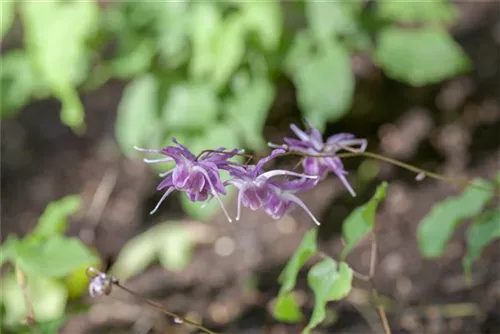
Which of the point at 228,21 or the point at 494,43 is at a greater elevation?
the point at 228,21

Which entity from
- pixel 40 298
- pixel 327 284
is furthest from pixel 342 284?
pixel 40 298

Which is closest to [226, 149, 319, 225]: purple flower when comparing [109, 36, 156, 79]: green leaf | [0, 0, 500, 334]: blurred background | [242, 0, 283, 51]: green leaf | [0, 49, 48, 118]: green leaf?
[0, 0, 500, 334]: blurred background

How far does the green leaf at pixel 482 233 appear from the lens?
1.40 metres

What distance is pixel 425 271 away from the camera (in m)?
1.92

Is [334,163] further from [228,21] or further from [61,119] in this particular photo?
[61,119]

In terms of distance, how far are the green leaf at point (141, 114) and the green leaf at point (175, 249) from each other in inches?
10.9

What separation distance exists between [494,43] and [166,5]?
115 centimetres

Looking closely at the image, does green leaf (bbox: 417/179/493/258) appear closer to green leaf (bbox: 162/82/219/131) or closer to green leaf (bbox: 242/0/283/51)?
green leaf (bbox: 242/0/283/51)

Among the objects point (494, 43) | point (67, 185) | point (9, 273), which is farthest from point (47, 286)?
point (494, 43)

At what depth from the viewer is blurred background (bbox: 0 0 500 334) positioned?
1.93 metres

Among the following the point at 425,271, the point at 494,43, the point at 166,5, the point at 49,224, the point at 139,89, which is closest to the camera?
the point at 49,224

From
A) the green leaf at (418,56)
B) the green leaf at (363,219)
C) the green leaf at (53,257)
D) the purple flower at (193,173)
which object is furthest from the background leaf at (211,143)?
the purple flower at (193,173)

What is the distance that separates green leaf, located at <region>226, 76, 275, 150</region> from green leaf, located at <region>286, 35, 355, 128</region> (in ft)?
0.31

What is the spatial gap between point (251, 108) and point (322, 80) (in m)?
0.20
